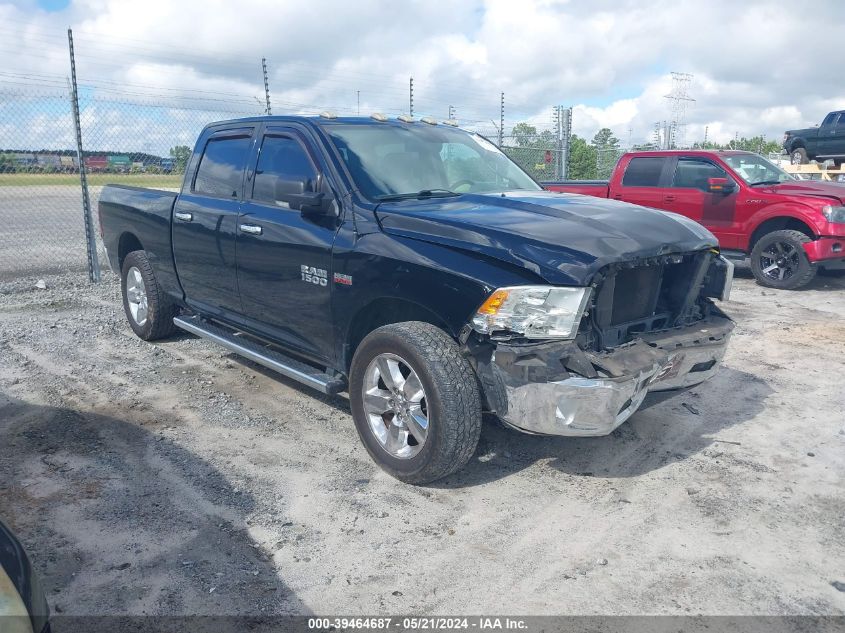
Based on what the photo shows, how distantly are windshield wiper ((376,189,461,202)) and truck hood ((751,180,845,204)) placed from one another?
7.12 m

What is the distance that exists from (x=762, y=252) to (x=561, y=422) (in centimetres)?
783

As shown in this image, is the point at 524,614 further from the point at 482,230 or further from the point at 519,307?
the point at 482,230

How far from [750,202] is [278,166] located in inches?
298

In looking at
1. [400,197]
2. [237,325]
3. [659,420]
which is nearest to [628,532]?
[659,420]

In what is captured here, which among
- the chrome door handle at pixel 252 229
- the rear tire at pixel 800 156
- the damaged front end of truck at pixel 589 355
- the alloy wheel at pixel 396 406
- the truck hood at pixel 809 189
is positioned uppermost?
the rear tire at pixel 800 156

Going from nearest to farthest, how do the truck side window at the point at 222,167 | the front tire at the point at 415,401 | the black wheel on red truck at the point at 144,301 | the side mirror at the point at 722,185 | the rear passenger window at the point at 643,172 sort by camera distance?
the front tire at the point at 415,401 → the truck side window at the point at 222,167 → the black wheel on red truck at the point at 144,301 → the side mirror at the point at 722,185 → the rear passenger window at the point at 643,172

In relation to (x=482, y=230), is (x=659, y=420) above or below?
below

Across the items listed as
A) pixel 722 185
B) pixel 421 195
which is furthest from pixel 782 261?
pixel 421 195

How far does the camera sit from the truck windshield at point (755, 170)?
10406 mm

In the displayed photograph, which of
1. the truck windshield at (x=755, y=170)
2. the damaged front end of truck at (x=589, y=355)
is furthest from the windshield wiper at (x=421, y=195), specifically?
the truck windshield at (x=755, y=170)

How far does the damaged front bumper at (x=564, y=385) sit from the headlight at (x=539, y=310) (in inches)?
3.1

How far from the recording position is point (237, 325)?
17.8 ft

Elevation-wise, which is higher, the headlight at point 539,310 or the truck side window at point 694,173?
the truck side window at point 694,173

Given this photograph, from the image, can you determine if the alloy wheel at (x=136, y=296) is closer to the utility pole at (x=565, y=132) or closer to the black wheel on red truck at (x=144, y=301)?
the black wheel on red truck at (x=144, y=301)
